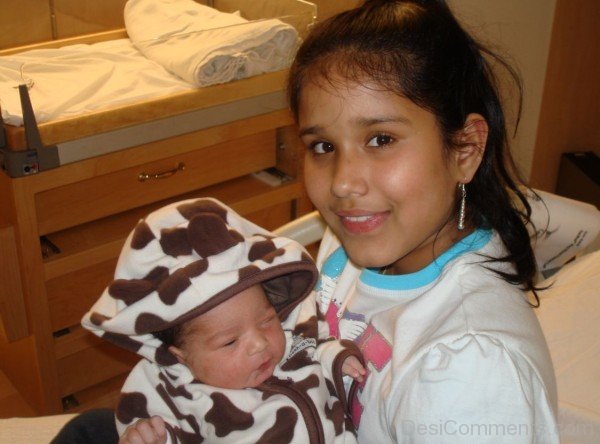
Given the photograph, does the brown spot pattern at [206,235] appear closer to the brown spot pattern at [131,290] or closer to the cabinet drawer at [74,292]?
the brown spot pattern at [131,290]

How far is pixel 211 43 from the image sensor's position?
200cm

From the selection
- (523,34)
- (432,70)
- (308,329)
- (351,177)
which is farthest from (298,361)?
(523,34)

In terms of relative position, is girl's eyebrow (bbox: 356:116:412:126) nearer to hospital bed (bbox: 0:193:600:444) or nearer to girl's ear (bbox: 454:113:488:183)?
girl's ear (bbox: 454:113:488:183)

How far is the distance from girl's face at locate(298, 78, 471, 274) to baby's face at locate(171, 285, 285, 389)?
22 cm

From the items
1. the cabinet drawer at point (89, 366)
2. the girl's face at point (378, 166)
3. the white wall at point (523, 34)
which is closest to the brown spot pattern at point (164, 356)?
the girl's face at point (378, 166)

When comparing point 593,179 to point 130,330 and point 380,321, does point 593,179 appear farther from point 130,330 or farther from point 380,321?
point 130,330

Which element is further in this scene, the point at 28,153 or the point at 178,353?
the point at 28,153

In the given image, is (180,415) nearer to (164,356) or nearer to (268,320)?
(164,356)

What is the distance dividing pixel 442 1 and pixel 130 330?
69 centimetres

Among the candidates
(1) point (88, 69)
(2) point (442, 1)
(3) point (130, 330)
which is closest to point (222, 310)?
(3) point (130, 330)

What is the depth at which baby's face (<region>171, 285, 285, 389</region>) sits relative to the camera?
45.5 inches

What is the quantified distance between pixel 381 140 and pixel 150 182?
1.13 m

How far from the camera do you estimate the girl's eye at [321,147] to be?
106 centimetres

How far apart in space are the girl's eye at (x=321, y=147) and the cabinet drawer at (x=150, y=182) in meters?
0.99
